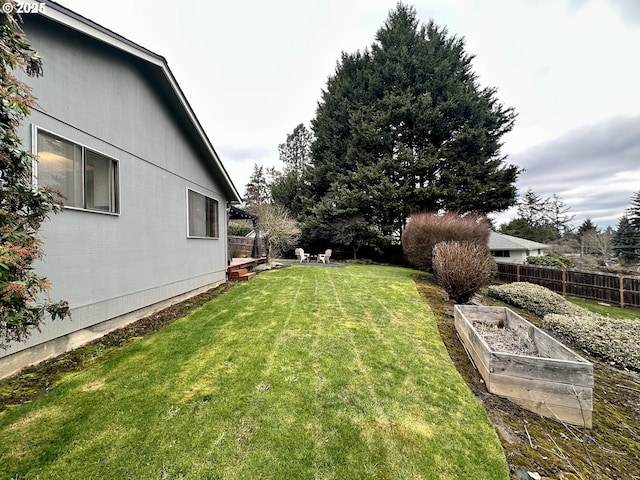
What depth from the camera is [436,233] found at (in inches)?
424

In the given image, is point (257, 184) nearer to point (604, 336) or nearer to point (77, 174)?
point (77, 174)

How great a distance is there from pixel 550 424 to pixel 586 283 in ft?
35.9

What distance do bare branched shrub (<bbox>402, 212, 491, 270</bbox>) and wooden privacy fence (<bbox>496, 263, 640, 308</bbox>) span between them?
9.32ft

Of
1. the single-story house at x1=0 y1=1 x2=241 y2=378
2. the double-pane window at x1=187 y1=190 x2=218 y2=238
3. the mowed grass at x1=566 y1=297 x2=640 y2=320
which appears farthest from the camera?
the mowed grass at x1=566 y1=297 x2=640 y2=320

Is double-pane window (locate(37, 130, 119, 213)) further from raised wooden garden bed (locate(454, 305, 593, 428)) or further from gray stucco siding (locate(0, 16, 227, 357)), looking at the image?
raised wooden garden bed (locate(454, 305, 593, 428))

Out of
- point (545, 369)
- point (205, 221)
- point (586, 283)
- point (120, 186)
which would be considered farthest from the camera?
point (586, 283)

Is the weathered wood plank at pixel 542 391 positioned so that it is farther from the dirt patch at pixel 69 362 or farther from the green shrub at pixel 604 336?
the dirt patch at pixel 69 362

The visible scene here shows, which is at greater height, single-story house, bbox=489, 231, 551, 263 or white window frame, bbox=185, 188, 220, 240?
white window frame, bbox=185, 188, 220, 240

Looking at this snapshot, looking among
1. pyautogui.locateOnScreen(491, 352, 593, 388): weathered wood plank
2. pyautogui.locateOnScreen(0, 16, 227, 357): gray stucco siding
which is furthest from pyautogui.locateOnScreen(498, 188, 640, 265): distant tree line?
pyautogui.locateOnScreen(0, 16, 227, 357): gray stucco siding

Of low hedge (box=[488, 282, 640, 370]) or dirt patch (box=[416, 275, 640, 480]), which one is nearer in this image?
dirt patch (box=[416, 275, 640, 480])

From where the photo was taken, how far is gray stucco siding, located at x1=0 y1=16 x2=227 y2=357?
11.6ft

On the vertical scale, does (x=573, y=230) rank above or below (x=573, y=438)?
above

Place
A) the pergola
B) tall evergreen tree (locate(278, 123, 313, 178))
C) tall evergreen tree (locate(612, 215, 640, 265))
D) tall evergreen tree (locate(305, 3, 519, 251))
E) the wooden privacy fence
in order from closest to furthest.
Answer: the wooden privacy fence < the pergola < tall evergreen tree (locate(305, 3, 519, 251)) < tall evergreen tree (locate(612, 215, 640, 265)) < tall evergreen tree (locate(278, 123, 313, 178))

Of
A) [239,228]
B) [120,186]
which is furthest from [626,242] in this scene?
[120,186]
